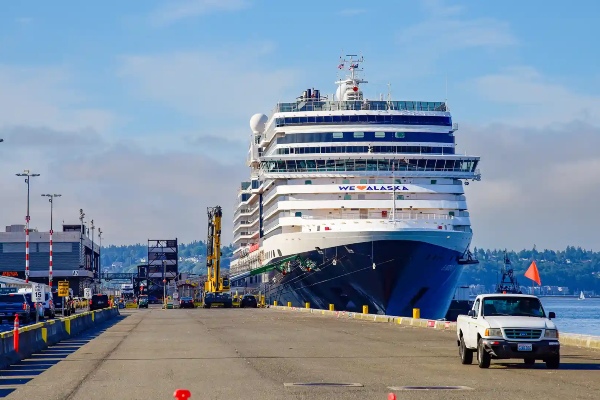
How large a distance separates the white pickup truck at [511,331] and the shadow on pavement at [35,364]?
879 cm

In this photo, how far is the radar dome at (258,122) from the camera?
109287mm

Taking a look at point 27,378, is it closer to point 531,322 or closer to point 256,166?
point 531,322

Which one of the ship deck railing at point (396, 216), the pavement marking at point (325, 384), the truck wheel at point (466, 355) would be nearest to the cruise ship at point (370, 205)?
the ship deck railing at point (396, 216)

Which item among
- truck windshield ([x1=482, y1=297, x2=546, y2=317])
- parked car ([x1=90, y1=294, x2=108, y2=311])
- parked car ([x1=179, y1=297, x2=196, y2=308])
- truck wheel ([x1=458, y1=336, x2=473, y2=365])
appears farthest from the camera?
parked car ([x1=179, y1=297, x2=196, y2=308])

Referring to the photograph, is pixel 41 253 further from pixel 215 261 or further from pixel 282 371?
pixel 282 371

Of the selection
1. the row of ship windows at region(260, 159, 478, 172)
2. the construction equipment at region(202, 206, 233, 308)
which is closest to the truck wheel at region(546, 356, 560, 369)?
the row of ship windows at region(260, 159, 478, 172)

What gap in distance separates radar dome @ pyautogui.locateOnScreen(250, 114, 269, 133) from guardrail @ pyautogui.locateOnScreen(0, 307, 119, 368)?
6551 cm

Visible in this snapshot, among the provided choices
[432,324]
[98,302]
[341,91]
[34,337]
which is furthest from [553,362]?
[98,302]

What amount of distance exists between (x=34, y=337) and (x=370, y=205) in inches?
1627

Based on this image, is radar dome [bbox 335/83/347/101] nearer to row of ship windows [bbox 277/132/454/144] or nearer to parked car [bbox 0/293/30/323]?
row of ship windows [bbox 277/132/454/144]

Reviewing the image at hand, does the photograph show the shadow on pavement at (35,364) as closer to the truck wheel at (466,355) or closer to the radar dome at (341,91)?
the truck wheel at (466,355)

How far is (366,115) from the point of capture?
73.1m

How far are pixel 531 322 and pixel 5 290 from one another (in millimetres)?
44973

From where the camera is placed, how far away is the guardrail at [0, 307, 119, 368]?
24.1 m
